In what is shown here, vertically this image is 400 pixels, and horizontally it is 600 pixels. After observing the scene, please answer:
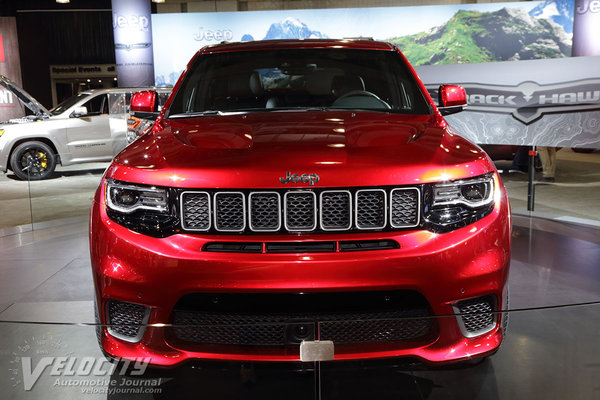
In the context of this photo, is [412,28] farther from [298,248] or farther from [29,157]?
[298,248]

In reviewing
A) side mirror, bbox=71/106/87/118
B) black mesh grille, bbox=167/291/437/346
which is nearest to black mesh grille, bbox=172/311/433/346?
black mesh grille, bbox=167/291/437/346

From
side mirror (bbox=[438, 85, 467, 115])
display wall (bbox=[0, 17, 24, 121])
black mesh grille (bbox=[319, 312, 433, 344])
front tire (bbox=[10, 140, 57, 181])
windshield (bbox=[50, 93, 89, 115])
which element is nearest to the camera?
black mesh grille (bbox=[319, 312, 433, 344])

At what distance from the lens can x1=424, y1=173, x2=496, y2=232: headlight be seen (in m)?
1.79

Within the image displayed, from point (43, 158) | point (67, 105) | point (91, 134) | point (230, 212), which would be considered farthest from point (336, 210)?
Result: point (67, 105)

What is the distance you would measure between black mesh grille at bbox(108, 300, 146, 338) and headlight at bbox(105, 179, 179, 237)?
0.25 m

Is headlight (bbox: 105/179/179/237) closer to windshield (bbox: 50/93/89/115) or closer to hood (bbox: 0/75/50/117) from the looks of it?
hood (bbox: 0/75/50/117)

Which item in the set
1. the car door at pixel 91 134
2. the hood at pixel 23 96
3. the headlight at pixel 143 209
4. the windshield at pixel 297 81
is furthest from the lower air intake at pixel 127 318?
the car door at pixel 91 134

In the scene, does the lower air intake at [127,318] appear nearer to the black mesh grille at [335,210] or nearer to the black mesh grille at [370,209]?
the black mesh grille at [335,210]

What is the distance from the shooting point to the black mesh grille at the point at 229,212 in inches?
69.4

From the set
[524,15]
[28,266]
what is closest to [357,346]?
[28,266]

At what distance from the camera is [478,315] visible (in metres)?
1.68

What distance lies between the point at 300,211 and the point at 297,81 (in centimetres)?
130

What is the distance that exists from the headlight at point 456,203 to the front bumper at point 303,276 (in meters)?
0.03

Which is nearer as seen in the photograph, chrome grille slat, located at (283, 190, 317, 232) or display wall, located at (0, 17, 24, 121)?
chrome grille slat, located at (283, 190, 317, 232)
